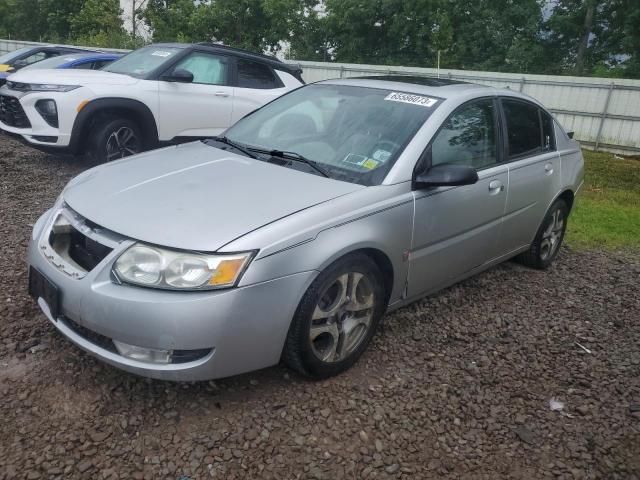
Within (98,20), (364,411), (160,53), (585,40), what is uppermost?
(585,40)

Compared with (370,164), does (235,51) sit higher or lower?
higher

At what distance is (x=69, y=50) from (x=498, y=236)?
36.1ft

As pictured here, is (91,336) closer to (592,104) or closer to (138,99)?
(138,99)

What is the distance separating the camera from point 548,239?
16.4ft

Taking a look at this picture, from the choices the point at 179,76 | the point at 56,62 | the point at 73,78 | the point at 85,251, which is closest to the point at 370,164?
the point at 85,251

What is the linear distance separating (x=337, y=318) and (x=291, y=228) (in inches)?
23.7

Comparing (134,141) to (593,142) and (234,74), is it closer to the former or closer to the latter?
(234,74)

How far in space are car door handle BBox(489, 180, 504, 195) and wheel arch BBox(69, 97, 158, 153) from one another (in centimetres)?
444

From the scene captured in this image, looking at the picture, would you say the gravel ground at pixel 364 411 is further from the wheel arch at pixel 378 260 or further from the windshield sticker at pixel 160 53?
the windshield sticker at pixel 160 53

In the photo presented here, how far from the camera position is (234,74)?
306 inches

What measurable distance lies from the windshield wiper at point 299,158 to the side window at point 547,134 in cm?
226

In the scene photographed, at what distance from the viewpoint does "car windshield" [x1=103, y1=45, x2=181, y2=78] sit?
7.14 metres

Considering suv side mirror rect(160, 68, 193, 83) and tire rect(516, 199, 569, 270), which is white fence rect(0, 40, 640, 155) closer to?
suv side mirror rect(160, 68, 193, 83)

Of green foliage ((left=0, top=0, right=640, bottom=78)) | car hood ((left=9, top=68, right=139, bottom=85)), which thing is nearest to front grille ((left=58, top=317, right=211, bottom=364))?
car hood ((left=9, top=68, right=139, bottom=85))
